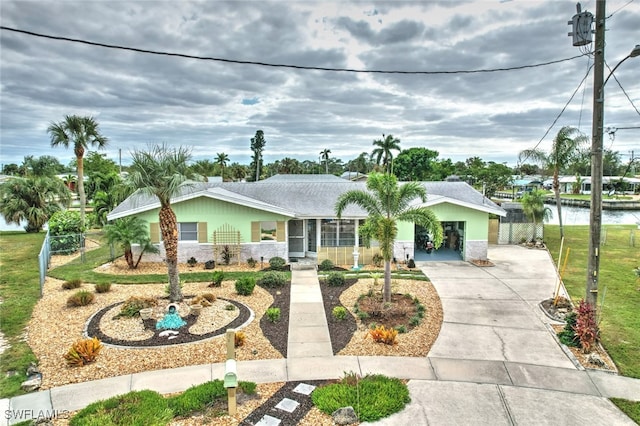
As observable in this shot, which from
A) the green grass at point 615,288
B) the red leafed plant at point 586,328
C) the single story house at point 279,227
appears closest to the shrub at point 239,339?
the red leafed plant at point 586,328

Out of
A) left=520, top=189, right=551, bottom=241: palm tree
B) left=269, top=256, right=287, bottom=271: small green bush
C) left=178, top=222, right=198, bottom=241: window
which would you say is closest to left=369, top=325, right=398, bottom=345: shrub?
left=269, top=256, right=287, bottom=271: small green bush

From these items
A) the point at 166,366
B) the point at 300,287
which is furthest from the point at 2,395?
the point at 300,287

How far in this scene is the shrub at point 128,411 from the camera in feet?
20.5

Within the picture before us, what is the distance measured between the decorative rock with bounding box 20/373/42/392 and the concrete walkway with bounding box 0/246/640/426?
27 cm

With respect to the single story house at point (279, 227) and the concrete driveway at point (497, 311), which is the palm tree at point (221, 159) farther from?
the concrete driveway at point (497, 311)

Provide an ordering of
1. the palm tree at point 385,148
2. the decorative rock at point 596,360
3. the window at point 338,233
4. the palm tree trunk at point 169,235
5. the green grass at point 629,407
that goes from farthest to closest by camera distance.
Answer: the palm tree at point 385,148 < the window at point 338,233 < the palm tree trunk at point 169,235 < the decorative rock at point 596,360 < the green grass at point 629,407

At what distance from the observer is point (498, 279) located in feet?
51.2

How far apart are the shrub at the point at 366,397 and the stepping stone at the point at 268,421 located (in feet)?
2.71

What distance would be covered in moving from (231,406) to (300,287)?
8048 millimetres

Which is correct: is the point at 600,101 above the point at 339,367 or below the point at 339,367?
above

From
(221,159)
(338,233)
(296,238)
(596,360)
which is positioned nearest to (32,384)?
(596,360)

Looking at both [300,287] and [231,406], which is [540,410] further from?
[300,287]

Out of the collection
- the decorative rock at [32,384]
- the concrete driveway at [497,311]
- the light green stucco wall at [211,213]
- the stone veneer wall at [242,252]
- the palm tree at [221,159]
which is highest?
the palm tree at [221,159]

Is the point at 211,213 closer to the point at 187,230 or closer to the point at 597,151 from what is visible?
the point at 187,230
